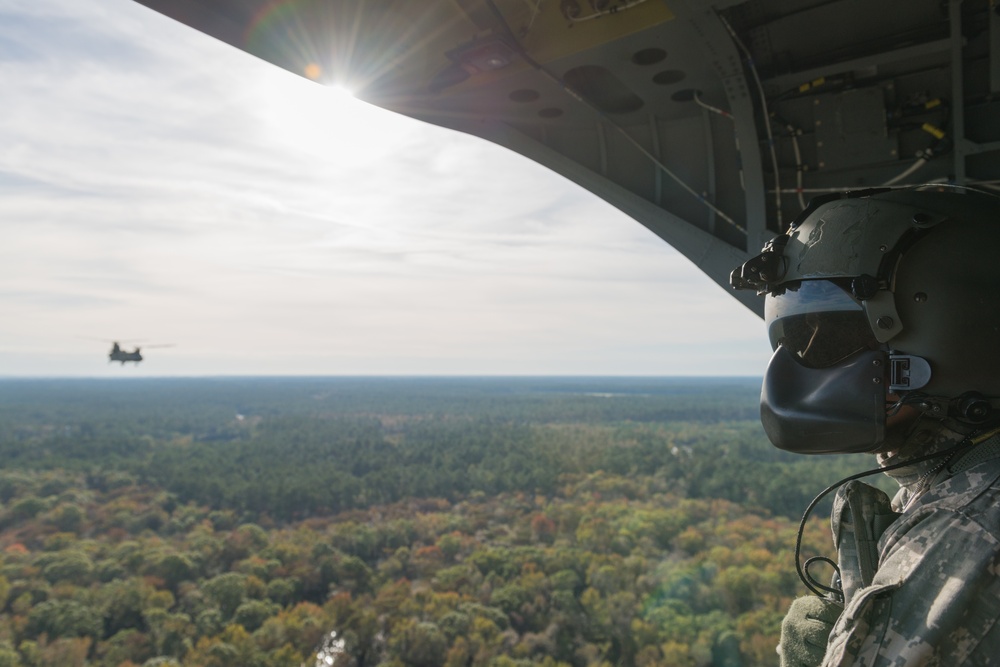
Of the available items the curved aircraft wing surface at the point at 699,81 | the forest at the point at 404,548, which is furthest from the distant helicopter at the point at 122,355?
the curved aircraft wing surface at the point at 699,81

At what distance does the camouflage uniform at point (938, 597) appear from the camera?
2.90 ft

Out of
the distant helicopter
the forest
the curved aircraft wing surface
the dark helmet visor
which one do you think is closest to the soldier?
the dark helmet visor

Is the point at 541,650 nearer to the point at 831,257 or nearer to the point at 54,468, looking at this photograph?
the point at 831,257

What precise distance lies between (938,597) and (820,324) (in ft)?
1.89

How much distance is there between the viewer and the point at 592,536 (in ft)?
107

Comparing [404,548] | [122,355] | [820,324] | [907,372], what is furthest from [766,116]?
[404,548]

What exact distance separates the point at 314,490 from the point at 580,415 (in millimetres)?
47057

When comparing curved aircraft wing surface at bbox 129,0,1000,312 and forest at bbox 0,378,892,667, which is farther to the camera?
forest at bbox 0,378,892,667

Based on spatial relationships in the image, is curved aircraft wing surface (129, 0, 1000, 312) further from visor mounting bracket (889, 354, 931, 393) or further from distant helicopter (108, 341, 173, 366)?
distant helicopter (108, 341, 173, 366)

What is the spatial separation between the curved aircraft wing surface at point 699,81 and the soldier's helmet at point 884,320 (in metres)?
1.13

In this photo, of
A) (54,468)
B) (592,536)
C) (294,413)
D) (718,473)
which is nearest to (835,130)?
(592,536)

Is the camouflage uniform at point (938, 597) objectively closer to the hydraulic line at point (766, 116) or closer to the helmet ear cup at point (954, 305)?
the helmet ear cup at point (954, 305)

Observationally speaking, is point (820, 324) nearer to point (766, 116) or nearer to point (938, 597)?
point (938, 597)

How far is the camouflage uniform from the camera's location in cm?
88
